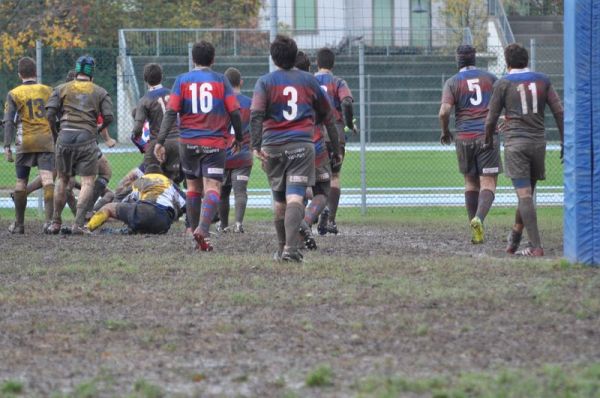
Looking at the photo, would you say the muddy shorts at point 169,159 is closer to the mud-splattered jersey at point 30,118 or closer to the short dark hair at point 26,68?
the mud-splattered jersey at point 30,118

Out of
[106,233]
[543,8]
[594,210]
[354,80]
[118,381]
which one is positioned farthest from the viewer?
[543,8]

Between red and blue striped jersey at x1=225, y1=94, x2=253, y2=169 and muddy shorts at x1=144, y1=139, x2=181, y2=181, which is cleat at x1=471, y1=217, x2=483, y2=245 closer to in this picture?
red and blue striped jersey at x1=225, y1=94, x2=253, y2=169

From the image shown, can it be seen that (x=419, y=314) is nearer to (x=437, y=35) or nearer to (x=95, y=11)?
(x=437, y=35)

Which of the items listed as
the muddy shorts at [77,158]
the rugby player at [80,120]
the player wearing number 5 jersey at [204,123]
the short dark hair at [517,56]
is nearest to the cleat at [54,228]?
the rugby player at [80,120]

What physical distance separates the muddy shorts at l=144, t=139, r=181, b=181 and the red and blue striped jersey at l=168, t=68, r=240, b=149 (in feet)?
10.2

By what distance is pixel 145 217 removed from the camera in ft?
48.9

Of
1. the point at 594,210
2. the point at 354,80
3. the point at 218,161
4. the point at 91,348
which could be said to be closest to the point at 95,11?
the point at 354,80

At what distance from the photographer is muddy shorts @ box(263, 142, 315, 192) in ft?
36.0

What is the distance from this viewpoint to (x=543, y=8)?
37531mm

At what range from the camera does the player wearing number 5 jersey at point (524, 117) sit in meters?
11.8

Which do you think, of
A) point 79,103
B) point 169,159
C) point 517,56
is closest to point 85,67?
A: point 79,103

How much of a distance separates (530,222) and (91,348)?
575 cm

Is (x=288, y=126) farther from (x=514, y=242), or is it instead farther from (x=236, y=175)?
(x=236, y=175)

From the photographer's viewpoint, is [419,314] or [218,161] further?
[218,161]
